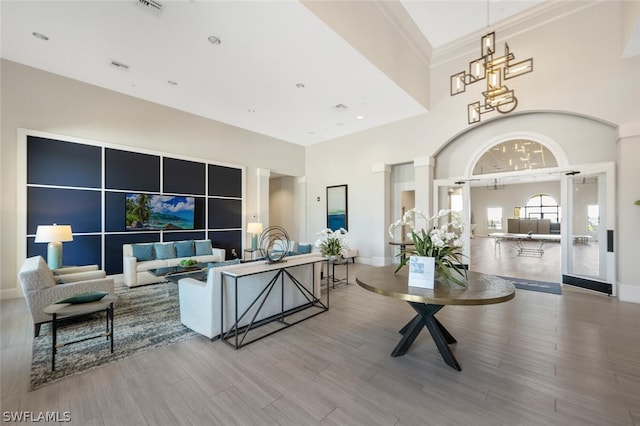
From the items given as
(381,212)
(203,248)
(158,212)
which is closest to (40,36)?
(158,212)

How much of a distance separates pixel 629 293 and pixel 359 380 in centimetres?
528

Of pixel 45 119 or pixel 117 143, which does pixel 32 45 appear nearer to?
pixel 45 119

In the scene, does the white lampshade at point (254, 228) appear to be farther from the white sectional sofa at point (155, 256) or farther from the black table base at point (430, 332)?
the black table base at point (430, 332)

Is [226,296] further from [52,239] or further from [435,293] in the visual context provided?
[52,239]

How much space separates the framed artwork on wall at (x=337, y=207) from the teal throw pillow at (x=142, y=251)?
5098mm

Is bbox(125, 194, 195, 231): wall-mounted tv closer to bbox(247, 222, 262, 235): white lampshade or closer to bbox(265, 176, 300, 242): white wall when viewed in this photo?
bbox(247, 222, 262, 235): white lampshade

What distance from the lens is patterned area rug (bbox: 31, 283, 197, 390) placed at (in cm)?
247

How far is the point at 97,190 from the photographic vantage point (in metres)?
5.30

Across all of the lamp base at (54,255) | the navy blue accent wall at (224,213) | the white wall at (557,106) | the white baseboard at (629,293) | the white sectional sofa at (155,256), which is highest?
the white wall at (557,106)

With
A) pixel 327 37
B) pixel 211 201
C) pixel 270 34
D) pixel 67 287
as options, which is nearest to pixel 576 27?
pixel 327 37

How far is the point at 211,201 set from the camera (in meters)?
7.11

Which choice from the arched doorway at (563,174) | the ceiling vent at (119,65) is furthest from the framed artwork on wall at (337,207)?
the ceiling vent at (119,65)

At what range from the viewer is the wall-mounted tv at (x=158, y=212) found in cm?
575

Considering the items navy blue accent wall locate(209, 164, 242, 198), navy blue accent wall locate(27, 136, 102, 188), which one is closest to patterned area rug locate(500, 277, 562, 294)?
navy blue accent wall locate(209, 164, 242, 198)
